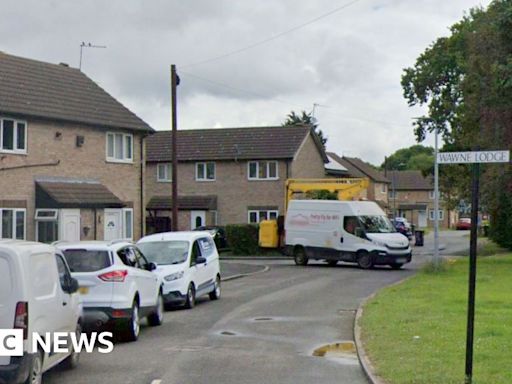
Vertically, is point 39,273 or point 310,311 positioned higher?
point 39,273

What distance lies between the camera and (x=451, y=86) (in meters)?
48.1

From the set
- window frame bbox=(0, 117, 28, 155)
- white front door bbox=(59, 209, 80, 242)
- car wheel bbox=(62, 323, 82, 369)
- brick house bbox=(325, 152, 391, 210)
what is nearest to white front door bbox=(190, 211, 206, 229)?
white front door bbox=(59, 209, 80, 242)

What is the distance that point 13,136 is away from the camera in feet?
101

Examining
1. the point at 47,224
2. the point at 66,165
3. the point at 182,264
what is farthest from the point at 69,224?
the point at 182,264

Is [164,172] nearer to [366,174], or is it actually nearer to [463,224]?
[366,174]

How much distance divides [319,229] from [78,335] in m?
24.8

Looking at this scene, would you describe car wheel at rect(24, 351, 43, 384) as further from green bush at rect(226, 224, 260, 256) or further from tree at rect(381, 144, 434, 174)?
tree at rect(381, 144, 434, 174)

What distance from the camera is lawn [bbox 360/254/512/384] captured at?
10773mm

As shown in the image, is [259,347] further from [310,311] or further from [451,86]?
[451,86]

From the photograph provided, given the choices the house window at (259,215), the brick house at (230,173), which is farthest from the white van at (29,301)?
the house window at (259,215)

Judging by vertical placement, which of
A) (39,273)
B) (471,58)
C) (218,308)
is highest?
(471,58)

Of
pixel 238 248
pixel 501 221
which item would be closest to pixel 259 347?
pixel 238 248

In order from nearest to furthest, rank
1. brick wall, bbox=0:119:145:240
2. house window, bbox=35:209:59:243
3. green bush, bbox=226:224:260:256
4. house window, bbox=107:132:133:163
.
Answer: brick wall, bbox=0:119:145:240, house window, bbox=35:209:59:243, house window, bbox=107:132:133:163, green bush, bbox=226:224:260:256

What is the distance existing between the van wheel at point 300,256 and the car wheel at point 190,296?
56.2 feet
